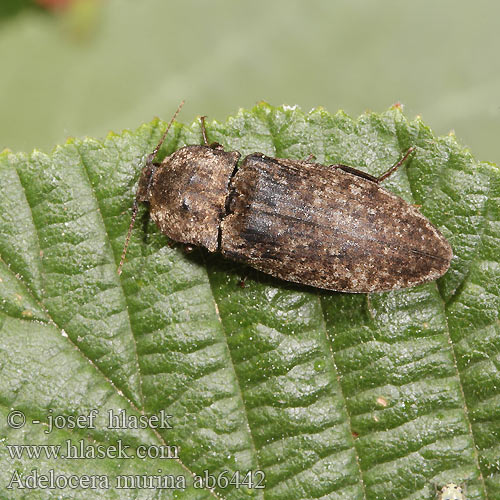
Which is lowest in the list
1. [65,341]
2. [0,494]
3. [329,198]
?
[0,494]

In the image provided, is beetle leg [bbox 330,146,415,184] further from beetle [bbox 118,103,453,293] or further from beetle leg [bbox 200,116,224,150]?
beetle leg [bbox 200,116,224,150]

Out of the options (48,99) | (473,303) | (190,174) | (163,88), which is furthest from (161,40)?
(473,303)

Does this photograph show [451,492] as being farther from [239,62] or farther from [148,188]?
[239,62]

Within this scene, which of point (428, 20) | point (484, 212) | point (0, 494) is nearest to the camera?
point (0, 494)

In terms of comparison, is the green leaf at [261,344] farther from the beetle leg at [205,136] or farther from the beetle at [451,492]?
the beetle leg at [205,136]

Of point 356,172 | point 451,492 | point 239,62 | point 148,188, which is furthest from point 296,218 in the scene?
point 239,62

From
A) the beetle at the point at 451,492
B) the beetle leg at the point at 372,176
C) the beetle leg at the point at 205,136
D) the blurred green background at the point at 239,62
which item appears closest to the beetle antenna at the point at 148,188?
the beetle leg at the point at 205,136

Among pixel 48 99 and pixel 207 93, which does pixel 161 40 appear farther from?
pixel 48 99
